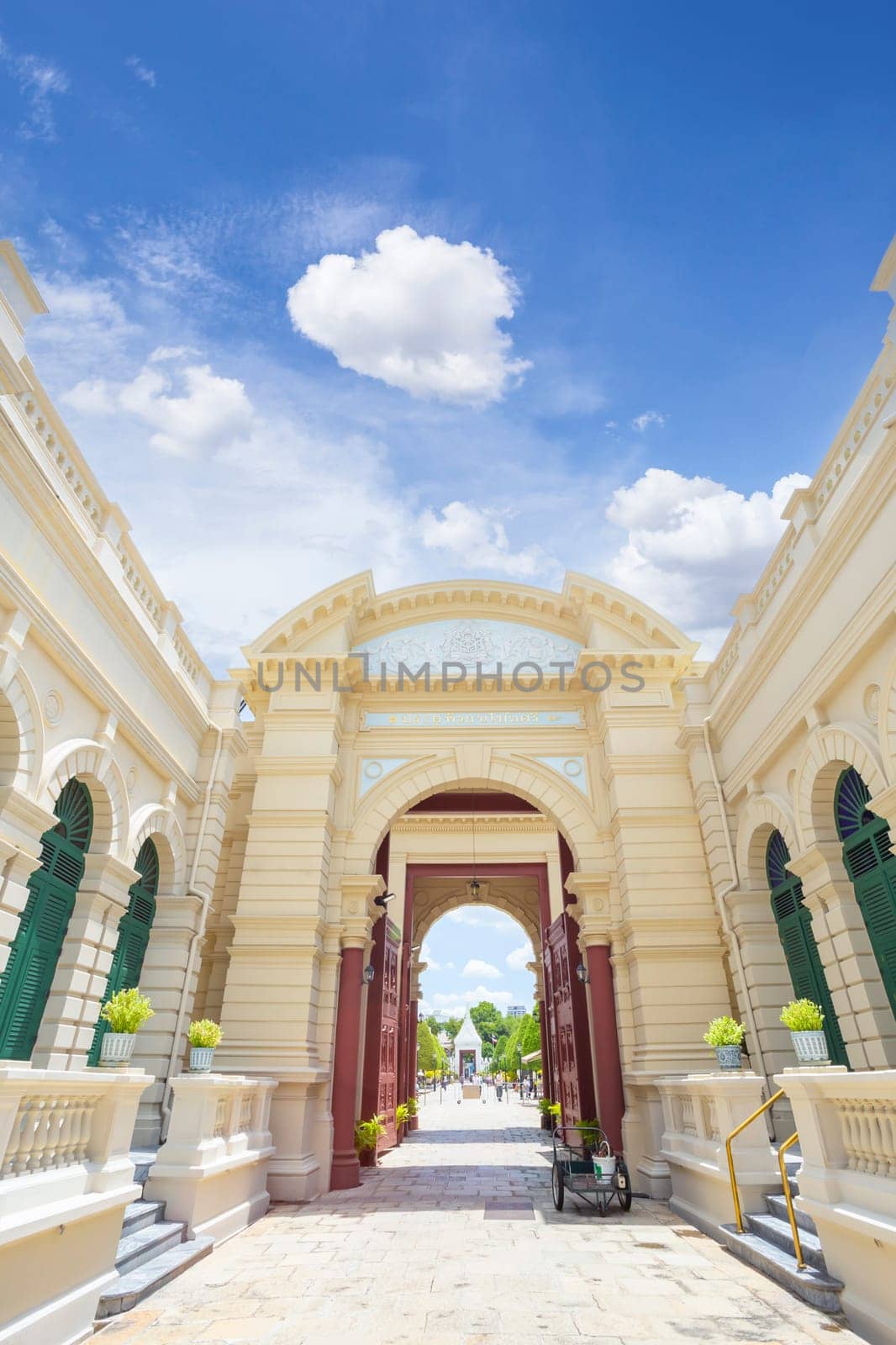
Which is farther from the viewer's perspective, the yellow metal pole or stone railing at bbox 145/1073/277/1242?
stone railing at bbox 145/1073/277/1242

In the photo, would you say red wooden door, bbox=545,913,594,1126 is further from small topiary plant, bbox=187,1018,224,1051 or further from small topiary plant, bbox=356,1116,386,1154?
small topiary plant, bbox=187,1018,224,1051

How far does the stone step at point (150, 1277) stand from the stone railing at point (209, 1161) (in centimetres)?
32

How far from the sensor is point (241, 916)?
11.1 metres

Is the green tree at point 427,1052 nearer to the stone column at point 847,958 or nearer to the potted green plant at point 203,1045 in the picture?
the potted green plant at point 203,1045

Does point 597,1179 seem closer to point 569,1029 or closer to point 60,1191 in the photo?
point 569,1029

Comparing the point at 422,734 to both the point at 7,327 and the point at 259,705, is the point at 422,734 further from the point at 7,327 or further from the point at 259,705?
the point at 7,327

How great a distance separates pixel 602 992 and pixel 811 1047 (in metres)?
5.23

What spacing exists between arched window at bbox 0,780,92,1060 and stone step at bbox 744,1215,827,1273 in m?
7.12

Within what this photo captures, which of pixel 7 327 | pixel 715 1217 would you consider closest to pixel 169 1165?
pixel 715 1217

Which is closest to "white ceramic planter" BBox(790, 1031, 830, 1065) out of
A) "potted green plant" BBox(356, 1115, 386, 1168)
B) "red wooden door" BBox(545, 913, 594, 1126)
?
"red wooden door" BBox(545, 913, 594, 1126)

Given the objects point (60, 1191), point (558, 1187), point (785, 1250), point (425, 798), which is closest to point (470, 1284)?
point (785, 1250)

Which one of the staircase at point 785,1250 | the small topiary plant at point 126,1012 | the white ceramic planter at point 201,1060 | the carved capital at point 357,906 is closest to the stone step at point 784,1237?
the staircase at point 785,1250

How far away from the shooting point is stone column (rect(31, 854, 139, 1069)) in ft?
24.8

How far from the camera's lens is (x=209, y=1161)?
738cm
